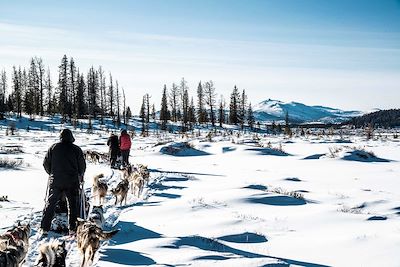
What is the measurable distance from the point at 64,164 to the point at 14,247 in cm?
267

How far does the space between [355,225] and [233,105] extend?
6373cm

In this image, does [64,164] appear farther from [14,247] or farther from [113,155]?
[113,155]

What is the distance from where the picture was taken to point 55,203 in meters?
8.02

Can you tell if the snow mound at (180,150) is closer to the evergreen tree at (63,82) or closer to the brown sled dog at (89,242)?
the brown sled dog at (89,242)

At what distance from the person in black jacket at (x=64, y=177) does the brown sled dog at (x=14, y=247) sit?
3.20 ft

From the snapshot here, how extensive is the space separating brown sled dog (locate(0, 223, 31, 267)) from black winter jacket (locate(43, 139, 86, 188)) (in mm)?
1210

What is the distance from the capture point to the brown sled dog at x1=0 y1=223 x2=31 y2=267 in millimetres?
4918

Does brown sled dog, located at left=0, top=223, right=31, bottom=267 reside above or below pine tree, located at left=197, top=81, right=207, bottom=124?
below

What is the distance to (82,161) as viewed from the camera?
8203 millimetres

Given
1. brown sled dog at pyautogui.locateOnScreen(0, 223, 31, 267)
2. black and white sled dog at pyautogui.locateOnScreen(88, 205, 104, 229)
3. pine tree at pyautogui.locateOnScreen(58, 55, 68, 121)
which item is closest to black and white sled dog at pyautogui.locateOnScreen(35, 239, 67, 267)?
brown sled dog at pyautogui.locateOnScreen(0, 223, 31, 267)

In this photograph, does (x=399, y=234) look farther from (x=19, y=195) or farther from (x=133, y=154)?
(x=133, y=154)

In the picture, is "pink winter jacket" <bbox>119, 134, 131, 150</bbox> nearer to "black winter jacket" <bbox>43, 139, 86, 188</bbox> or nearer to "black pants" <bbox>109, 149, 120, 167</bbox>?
"black pants" <bbox>109, 149, 120, 167</bbox>

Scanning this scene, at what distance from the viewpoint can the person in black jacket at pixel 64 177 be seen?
798cm

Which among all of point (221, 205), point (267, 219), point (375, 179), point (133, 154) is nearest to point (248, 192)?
point (221, 205)
